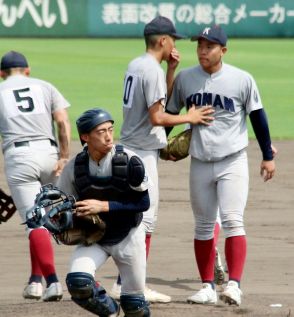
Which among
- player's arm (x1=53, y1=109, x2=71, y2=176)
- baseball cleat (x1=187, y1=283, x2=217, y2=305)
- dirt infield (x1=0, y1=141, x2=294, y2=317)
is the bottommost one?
dirt infield (x1=0, y1=141, x2=294, y2=317)

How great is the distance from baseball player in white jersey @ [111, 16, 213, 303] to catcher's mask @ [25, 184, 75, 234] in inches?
57.1

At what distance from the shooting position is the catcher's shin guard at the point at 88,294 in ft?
22.6

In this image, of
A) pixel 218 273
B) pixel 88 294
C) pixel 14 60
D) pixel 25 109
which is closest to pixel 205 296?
pixel 218 273

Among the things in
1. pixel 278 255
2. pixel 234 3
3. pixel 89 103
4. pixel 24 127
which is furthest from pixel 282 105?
pixel 234 3

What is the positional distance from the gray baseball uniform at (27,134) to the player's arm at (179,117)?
36.1 inches

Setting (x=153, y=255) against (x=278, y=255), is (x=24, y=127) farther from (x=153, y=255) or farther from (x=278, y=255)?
(x=278, y=255)

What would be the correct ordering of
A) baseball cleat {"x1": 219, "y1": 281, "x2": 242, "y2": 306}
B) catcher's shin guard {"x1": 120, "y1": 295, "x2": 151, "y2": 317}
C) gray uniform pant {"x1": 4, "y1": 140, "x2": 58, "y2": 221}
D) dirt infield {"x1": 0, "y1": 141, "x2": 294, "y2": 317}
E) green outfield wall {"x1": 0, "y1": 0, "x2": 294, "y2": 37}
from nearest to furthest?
catcher's shin guard {"x1": 120, "y1": 295, "x2": 151, "y2": 317}, baseball cleat {"x1": 219, "y1": 281, "x2": 242, "y2": 306}, dirt infield {"x1": 0, "y1": 141, "x2": 294, "y2": 317}, gray uniform pant {"x1": 4, "y1": 140, "x2": 58, "y2": 221}, green outfield wall {"x1": 0, "y1": 0, "x2": 294, "y2": 37}

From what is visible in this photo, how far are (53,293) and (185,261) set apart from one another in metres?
1.97

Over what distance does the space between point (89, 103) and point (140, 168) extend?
42.2 ft

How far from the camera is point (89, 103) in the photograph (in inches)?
774

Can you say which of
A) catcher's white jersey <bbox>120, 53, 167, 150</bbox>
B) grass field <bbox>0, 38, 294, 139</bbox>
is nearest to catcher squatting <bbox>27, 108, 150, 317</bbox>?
catcher's white jersey <bbox>120, 53, 167, 150</bbox>

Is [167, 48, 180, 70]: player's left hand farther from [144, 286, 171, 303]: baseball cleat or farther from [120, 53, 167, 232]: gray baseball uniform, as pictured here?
[144, 286, 171, 303]: baseball cleat

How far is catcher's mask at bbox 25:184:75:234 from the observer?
22.3ft

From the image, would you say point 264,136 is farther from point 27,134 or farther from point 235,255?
point 27,134
